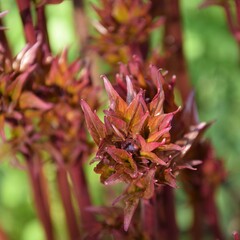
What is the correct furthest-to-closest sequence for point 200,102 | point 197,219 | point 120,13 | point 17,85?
point 200,102
point 197,219
point 120,13
point 17,85

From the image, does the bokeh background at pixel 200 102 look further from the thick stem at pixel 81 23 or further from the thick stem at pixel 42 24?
the thick stem at pixel 42 24

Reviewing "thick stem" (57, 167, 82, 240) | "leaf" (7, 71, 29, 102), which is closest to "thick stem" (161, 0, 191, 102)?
"thick stem" (57, 167, 82, 240)

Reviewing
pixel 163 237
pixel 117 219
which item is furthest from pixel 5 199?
pixel 117 219

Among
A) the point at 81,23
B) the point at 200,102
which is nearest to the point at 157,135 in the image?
the point at 81,23

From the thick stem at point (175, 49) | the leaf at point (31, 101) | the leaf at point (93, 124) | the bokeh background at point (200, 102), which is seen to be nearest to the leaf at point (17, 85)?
the leaf at point (31, 101)

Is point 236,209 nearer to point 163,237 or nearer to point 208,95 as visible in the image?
point 208,95

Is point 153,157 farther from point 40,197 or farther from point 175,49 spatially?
point 175,49

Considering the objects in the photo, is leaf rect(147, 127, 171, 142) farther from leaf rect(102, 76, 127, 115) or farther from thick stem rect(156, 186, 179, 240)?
thick stem rect(156, 186, 179, 240)
